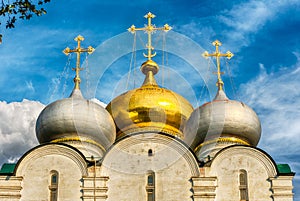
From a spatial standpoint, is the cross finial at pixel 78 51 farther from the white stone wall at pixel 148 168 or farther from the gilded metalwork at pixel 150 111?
the white stone wall at pixel 148 168

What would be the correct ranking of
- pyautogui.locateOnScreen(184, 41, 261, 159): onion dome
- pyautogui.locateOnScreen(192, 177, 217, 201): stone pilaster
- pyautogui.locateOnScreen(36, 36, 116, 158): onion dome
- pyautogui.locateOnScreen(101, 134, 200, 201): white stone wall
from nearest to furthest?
pyautogui.locateOnScreen(192, 177, 217, 201): stone pilaster → pyautogui.locateOnScreen(101, 134, 200, 201): white stone wall → pyautogui.locateOnScreen(36, 36, 116, 158): onion dome → pyautogui.locateOnScreen(184, 41, 261, 159): onion dome

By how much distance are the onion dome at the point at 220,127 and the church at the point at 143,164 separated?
1.1 inches

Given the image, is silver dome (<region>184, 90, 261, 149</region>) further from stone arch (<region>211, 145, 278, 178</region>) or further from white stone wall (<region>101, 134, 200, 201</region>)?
white stone wall (<region>101, 134, 200, 201</region>)

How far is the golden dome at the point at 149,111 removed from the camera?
1972 centimetres

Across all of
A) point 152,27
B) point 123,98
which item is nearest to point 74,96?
point 123,98

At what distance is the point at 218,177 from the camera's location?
1620 cm

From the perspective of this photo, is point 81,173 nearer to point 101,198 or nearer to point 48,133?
point 101,198

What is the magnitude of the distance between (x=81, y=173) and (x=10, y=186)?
1804 mm

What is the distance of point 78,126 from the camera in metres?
17.8

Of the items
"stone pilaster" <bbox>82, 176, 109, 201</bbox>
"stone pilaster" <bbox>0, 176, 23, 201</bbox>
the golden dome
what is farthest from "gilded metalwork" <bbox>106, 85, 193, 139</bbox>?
"stone pilaster" <bbox>0, 176, 23, 201</bbox>

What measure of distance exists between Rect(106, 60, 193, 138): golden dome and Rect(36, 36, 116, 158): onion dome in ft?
4.49

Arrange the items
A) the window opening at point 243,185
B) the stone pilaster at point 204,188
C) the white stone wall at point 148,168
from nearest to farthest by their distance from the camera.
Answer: the stone pilaster at point 204,188
the white stone wall at point 148,168
the window opening at point 243,185

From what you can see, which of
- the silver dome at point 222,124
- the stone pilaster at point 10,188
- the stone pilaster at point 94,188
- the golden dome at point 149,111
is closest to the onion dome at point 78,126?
the golden dome at point 149,111

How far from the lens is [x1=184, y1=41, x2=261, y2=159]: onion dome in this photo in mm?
17969
